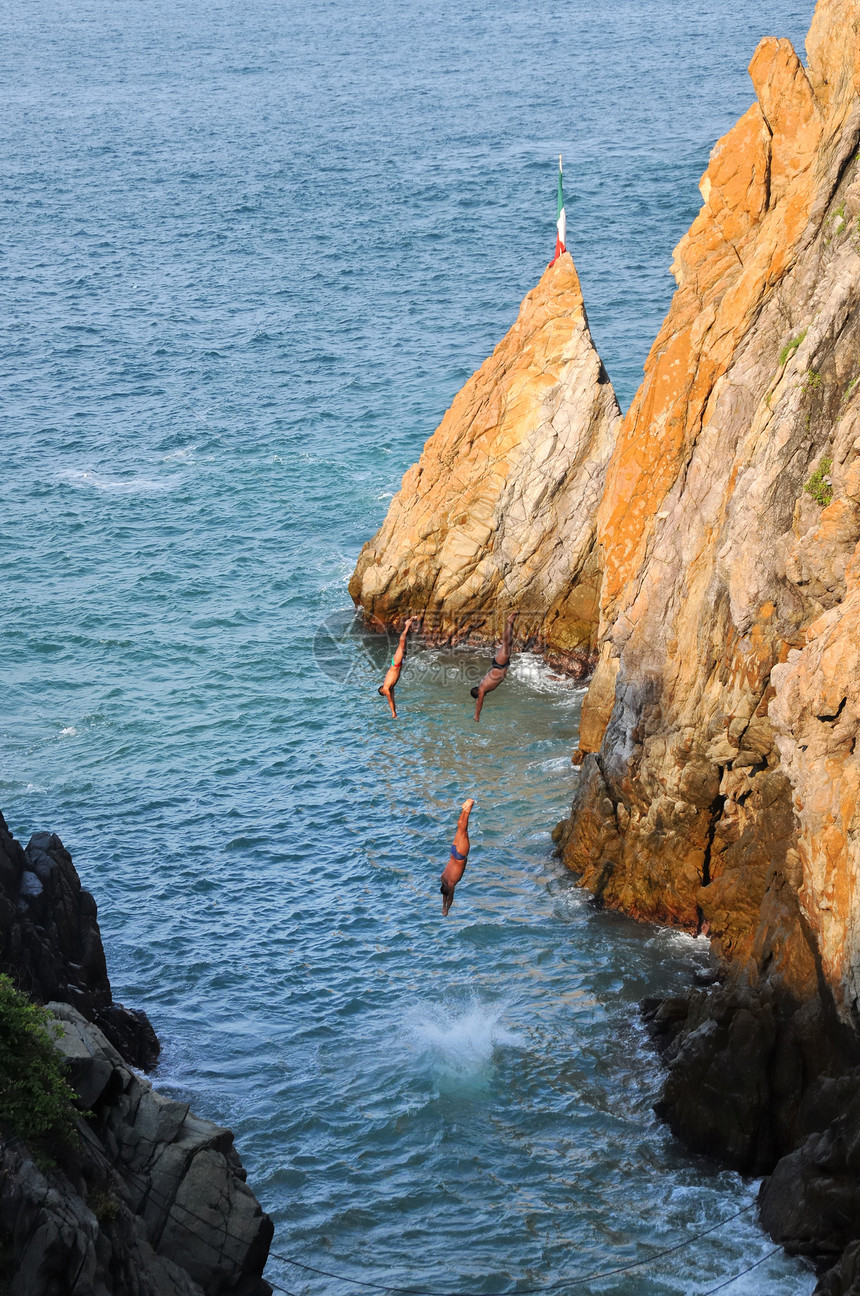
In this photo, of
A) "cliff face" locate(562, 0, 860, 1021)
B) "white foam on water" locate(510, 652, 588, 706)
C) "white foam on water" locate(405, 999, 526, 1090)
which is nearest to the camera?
"cliff face" locate(562, 0, 860, 1021)

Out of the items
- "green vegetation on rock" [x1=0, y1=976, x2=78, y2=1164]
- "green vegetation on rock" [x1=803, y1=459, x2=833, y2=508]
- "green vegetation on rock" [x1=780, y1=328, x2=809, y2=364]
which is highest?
"green vegetation on rock" [x1=780, y1=328, x2=809, y2=364]

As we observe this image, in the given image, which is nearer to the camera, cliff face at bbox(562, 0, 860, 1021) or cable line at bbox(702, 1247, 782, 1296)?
cable line at bbox(702, 1247, 782, 1296)

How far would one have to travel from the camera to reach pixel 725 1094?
82.9 ft

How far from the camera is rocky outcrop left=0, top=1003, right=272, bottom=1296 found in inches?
749

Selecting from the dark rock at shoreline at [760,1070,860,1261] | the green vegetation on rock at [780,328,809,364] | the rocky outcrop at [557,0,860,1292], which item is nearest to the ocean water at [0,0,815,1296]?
the dark rock at shoreline at [760,1070,860,1261]

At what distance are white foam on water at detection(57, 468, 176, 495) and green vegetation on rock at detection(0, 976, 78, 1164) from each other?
137ft

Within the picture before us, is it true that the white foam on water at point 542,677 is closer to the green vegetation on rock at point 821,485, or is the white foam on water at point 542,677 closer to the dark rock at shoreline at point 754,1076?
the green vegetation on rock at point 821,485

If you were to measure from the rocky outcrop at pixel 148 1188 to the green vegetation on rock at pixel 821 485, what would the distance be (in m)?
15.9

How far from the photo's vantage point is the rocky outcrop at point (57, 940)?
26.0m

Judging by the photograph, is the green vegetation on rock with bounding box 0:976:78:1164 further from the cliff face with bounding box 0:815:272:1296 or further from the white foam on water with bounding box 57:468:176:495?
the white foam on water with bounding box 57:468:176:495

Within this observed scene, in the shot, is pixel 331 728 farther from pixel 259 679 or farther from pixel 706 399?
pixel 706 399

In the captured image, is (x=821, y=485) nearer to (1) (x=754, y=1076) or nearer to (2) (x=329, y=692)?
(1) (x=754, y=1076)

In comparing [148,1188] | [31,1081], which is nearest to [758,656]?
[148,1188]

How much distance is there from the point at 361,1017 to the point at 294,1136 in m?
3.93
